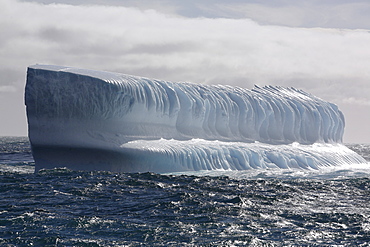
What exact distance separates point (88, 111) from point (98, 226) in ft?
37.5

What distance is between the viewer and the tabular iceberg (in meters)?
22.3

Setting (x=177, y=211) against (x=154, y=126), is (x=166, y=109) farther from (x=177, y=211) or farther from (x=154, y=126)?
(x=177, y=211)

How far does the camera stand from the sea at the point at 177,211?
10.9 metres

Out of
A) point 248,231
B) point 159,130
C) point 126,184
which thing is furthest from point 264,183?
point 248,231

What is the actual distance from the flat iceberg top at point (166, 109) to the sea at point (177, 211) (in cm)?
270

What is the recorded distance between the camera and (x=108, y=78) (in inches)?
924

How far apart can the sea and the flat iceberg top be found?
2.70 meters

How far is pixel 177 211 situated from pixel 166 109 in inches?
470

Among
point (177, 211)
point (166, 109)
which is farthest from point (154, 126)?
point (177, 211)

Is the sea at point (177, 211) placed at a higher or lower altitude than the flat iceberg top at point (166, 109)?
lower

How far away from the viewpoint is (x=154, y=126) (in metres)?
24.7

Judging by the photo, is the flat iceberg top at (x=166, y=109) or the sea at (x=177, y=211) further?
the flat iceberg top at (x=166, y=109)

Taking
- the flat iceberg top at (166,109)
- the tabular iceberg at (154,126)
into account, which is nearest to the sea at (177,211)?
the tabular iceberg at (154,126)

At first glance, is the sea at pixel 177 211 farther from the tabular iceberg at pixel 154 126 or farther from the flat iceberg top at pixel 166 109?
the flat iceberg top at pixel 166 109
